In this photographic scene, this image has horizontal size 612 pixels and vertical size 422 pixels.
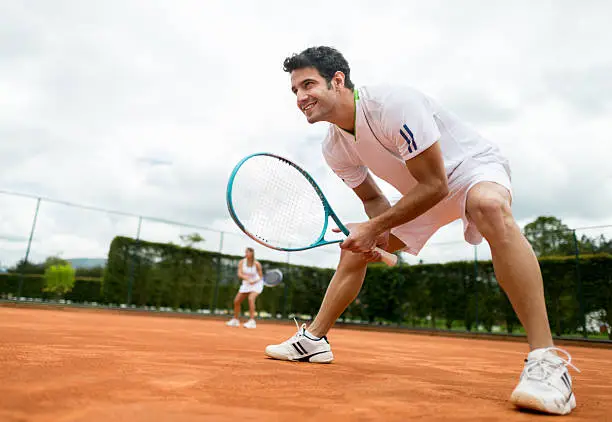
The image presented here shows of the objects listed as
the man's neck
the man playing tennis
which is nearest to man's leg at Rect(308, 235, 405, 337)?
the man playing tennis

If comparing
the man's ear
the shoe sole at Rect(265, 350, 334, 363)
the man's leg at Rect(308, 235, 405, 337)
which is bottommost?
the shoe sole at Rect(265, 350, 334, 363)

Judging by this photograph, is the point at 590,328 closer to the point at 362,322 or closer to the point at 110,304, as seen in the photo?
the point at 362,322

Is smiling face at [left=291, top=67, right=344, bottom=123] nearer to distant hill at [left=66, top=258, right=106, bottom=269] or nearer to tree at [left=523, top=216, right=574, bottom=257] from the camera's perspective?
tree at [left=523, top=216, right=574, bottom=257]

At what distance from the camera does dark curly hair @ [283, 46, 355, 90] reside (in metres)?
2.26

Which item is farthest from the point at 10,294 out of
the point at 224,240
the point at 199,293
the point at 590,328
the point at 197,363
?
the point at 590,328

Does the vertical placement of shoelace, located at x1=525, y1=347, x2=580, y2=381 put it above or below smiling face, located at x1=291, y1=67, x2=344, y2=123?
below

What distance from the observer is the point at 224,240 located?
13.9m

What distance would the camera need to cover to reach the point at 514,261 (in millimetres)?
1776

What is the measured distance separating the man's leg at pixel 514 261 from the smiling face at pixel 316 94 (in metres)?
0.81

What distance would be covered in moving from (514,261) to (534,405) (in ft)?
1.79

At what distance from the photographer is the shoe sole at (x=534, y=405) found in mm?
1411

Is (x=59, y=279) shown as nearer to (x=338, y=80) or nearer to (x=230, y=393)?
(x=338, y=80)

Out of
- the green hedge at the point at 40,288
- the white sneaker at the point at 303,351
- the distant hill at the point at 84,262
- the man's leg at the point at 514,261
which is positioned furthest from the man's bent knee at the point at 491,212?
the distant hill at the point at 84,262

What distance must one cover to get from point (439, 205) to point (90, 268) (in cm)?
1201
